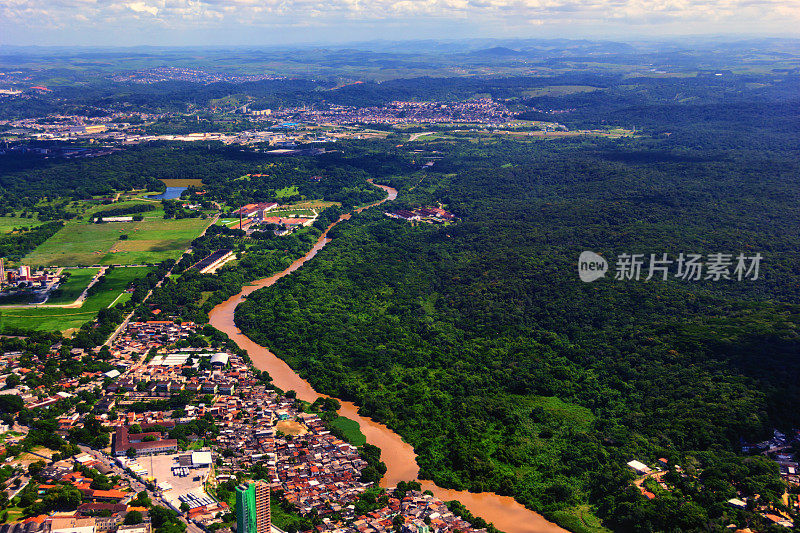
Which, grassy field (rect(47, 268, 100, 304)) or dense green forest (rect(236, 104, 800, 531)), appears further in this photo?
grassy field (rect(47, 268, 100, 304))

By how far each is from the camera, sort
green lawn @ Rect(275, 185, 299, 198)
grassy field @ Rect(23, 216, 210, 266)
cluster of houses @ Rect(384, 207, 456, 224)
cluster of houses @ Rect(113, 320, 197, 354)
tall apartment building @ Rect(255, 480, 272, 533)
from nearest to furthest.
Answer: tall apartment building @ Rect(255, 480, 272, 533) → cluster of houses @ Rect(113, 320, 197, 354) → grassy field @ Rect(23, 216, 210, 266) → cluster of houses @ Rect(384, 207, 456, 224) → green lawn @ Rect(275, 185, 299, 198)

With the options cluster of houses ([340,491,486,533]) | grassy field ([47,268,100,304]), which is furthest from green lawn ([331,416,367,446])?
grassy field ([47,268,100,304])

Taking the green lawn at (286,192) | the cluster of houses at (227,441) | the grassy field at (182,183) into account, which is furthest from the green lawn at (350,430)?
the grassy field at (182,183)

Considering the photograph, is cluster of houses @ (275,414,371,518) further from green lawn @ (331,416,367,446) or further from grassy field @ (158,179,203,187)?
grassy field @ (158,179,203,187)

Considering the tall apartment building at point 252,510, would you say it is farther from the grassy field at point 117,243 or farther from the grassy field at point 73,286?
the grassy field at point 117,243

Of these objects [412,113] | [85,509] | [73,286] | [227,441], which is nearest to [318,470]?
[227,441]
